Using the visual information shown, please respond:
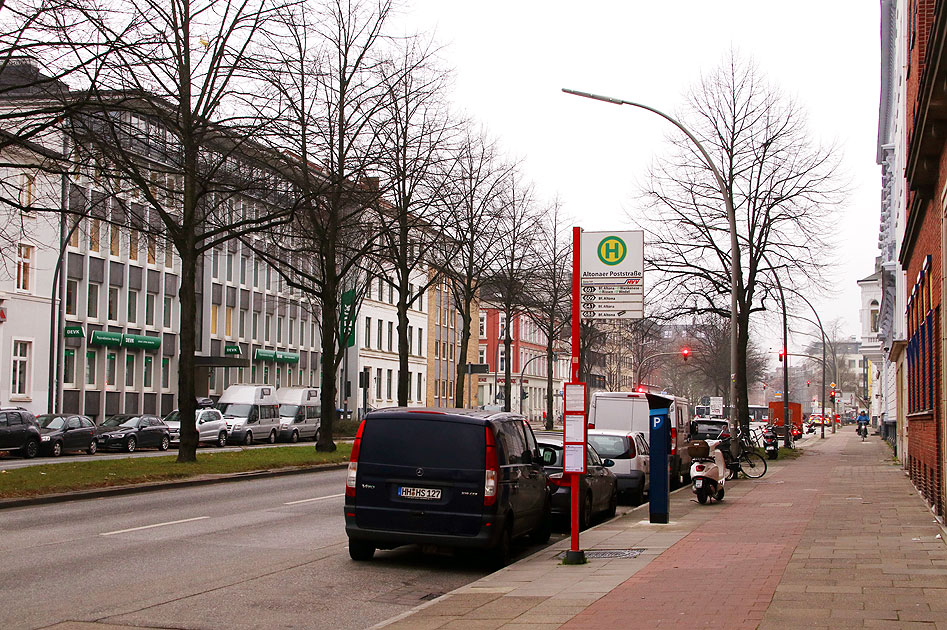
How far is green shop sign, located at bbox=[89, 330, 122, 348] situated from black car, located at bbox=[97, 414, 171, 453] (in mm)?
8955

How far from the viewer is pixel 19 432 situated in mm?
33000

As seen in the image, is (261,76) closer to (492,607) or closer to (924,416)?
(924,416)

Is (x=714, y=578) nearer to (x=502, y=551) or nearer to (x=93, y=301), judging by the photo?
(x=502, y=551)

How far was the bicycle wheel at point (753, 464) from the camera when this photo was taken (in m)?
28.6

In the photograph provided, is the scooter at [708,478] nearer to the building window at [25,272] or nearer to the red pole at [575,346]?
the red pole at [575,346]

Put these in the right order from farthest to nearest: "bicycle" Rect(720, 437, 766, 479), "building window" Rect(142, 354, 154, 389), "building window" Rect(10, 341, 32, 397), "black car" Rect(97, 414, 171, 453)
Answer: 1. "building window" Rect(142, 354, 154, 389)
2. "building window" Rect(10, 341, 32, 397)
3. "black car" Rect(97, 414, 171, 453)
4. "bicycle" Rect(720, 437, 766, 479)

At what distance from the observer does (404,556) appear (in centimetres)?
1290

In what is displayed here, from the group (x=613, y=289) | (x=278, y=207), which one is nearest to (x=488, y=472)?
(x=613, y=289)

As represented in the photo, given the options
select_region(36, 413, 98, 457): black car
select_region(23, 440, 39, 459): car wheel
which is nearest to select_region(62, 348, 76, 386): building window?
select_region(36, 413, 98, 457): black car

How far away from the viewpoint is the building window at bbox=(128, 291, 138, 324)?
51.5 m

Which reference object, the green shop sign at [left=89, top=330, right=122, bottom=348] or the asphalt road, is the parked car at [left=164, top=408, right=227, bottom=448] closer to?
the green shop sign at [left=89, top=330, right=122, bottom=348]

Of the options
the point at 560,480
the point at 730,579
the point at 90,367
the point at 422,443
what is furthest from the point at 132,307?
the point at 730,579

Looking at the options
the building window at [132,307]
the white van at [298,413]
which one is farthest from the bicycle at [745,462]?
the building window at [132,307]

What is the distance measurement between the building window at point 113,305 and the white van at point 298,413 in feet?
28.5
